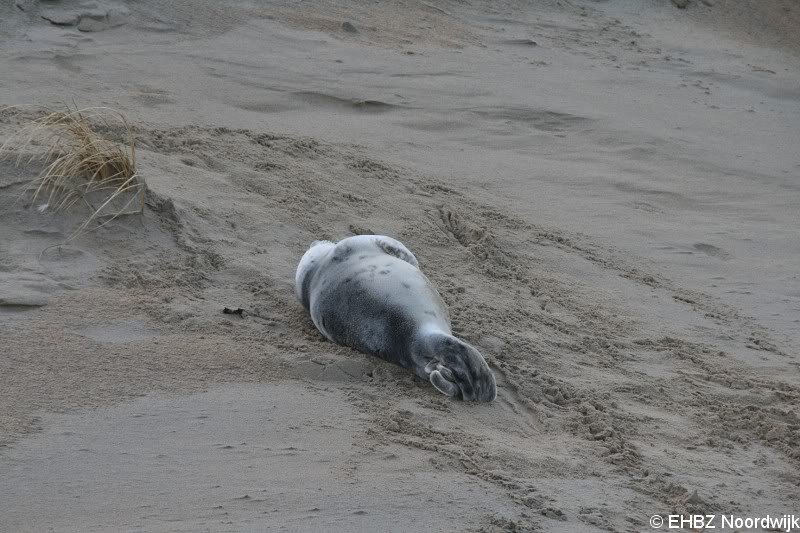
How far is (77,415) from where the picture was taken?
326 cm

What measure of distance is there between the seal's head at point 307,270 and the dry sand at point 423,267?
86 mm

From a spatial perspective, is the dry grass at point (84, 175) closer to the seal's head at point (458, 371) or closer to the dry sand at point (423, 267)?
the dry sand at point (423, 267)

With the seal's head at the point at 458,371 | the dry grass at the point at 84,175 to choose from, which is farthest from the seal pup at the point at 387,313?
the dry grass at the point at 84,175

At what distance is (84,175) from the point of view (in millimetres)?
4738

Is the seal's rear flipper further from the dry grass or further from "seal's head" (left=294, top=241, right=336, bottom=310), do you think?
the dry grass

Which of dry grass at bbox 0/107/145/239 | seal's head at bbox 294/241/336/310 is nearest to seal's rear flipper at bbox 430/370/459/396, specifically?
seal's head at bbox 294/241/336/310

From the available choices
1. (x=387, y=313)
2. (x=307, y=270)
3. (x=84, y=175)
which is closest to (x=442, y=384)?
(x=387, y=313)

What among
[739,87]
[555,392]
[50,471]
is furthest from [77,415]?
[739,87]

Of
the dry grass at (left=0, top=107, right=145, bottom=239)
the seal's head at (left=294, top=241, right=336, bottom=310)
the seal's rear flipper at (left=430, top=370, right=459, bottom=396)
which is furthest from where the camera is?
the dry grass at (left=0, top=107, right=145, bottom=239)

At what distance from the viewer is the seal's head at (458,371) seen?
12.1ft

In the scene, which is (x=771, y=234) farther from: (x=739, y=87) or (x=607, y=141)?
(x=739, y=87)

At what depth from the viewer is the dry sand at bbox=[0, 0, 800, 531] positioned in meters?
3.09

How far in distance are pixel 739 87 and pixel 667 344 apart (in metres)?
5.17

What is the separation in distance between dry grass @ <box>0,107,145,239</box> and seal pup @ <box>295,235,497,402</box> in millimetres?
960
